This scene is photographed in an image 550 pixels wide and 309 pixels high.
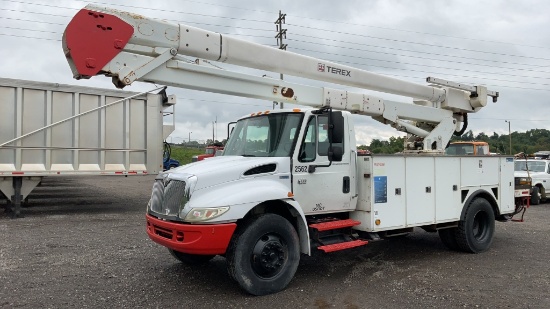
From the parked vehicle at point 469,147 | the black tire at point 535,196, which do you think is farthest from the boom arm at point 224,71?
the parked vehicle at point 469,147

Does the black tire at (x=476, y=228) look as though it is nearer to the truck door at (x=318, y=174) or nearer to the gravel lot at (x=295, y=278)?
the gravel lot at (x=295, y=278)

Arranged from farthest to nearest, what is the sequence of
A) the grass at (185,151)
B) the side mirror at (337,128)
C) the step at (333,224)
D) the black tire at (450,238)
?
the grass at (185,151) < the black tire at (450,238) < the step at (333,224) < the side mirror at (337,128)

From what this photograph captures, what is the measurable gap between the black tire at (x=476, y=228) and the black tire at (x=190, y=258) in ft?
13.8

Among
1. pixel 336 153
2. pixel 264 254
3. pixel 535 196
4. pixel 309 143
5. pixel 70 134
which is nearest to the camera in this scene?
pixel 264 254

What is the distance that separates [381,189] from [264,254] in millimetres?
2085

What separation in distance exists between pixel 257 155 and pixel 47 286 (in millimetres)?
3150

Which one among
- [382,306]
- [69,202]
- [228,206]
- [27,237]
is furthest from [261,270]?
[69,202]

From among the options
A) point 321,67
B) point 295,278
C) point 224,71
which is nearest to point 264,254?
point 295,278

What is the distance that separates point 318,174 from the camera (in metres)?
5.81

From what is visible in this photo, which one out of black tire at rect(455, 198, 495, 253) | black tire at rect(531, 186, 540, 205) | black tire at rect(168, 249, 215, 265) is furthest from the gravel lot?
black tire at rect(531, 186, 540, 205)

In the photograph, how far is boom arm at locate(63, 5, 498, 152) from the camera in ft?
16.7

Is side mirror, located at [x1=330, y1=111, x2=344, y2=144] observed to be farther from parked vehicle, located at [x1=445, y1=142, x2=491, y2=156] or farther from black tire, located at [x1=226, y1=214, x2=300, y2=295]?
parked vehicle, located at [x1=445, y1=142, x2=491, y2=156]

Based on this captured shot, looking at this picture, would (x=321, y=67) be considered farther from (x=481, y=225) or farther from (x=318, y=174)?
(x=481, y=225)

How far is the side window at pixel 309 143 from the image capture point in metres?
5.70
